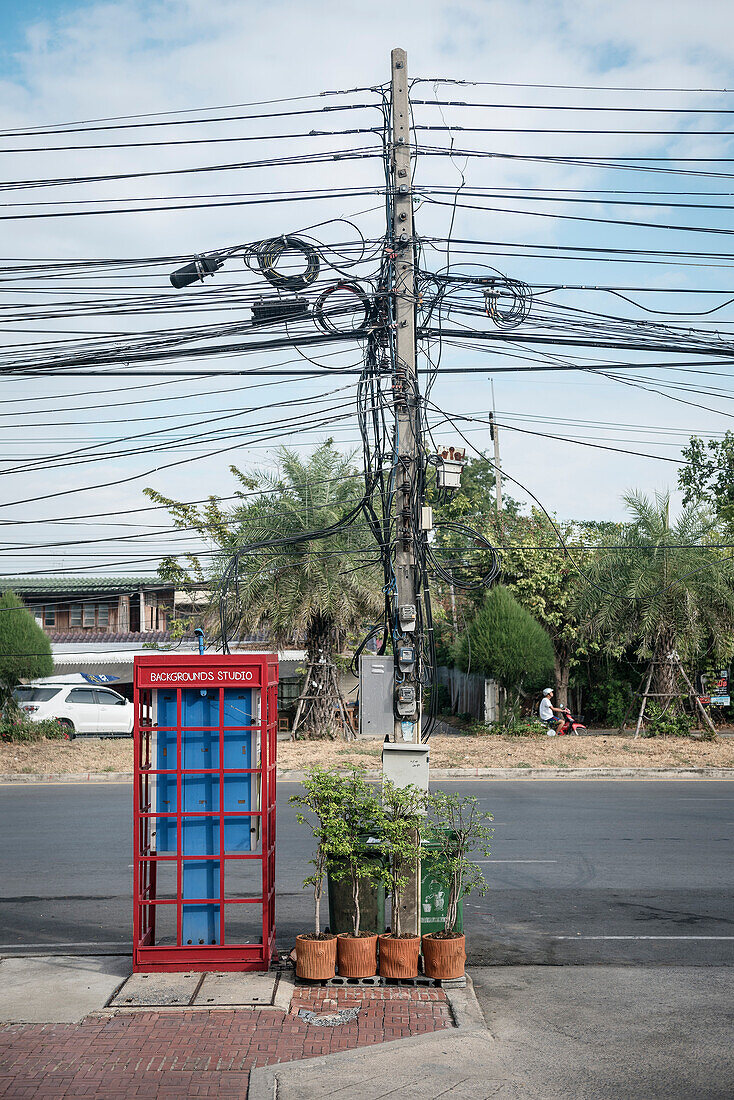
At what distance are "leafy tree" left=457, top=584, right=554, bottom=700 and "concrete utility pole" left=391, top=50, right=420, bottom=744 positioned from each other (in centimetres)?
1684

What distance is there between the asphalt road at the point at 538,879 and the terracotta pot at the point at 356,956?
1.32 m

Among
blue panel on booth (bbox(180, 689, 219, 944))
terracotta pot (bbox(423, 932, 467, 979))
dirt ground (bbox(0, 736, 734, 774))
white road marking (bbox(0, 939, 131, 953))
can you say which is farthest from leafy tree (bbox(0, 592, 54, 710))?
terracotta pot (bbox(423, 932, 467, 979))

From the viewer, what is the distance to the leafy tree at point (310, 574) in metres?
23.5

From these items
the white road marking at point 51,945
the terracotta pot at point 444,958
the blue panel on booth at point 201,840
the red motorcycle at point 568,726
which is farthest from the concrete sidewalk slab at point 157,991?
the red motorcycle at point 568,726

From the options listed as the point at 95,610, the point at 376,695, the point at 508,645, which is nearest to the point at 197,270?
the point at 376,695

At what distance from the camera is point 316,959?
723 centimetres

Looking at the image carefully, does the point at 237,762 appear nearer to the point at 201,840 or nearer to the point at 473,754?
the point at 201,840

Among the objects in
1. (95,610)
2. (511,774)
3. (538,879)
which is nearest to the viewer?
(538,879)

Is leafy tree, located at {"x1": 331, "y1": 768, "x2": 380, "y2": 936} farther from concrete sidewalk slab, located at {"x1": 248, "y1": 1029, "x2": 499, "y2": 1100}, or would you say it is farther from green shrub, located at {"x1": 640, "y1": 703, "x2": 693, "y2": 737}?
green shrub, located at {"x1": 640, "y1": 703, "x2": 693, "y2": 737}

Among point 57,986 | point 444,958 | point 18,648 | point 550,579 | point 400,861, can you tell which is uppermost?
point 550,579

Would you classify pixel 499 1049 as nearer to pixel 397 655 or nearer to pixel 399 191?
pixel 397 655

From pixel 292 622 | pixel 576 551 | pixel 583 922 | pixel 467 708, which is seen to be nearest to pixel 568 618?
pixel 576 551

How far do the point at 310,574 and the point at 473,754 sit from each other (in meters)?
5.78

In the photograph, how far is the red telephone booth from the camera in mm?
7508
